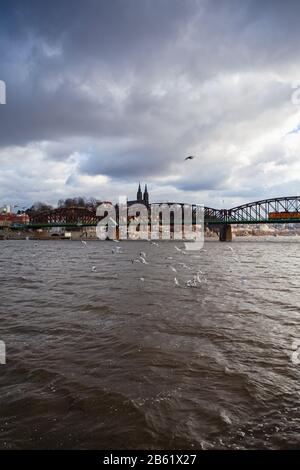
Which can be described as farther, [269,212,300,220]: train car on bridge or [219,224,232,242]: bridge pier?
[219,224,232,242]: bridge pier

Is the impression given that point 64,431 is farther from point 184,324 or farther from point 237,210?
point 237,210

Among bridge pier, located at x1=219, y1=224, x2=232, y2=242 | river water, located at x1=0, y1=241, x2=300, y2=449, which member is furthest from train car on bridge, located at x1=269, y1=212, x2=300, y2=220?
river water, located at x1=0, y1=241, x2=300, y2=449

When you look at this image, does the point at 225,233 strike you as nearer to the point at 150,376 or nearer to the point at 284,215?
the point at 284,215

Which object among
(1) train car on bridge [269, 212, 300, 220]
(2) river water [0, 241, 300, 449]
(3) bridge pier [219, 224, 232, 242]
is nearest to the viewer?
(2) river water [0, 241, 300, 449]

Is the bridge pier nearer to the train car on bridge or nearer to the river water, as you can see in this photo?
the train car on bridge

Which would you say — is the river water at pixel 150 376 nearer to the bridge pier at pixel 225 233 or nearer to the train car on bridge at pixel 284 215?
the train car on bridge at pixel 284 215

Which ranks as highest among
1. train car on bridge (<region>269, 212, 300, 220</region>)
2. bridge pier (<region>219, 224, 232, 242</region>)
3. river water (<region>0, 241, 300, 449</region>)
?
train car on bridge (<region>269, 212, 300, 220</region>)

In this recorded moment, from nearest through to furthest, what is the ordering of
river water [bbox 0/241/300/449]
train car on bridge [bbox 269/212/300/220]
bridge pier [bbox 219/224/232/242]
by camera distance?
river water [bbox 0/241/300/449] → train car on bridge [bbox 269/212/300/220] → bridge pier [bbox 219/224/232/242]

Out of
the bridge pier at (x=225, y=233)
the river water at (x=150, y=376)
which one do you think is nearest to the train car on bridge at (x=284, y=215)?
the bridge pier at (x=225, y=233)

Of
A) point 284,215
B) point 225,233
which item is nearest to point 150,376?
point 284,215

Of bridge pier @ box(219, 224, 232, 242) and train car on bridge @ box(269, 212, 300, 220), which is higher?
train car on bridge @ box(269, 212, 300, 220)

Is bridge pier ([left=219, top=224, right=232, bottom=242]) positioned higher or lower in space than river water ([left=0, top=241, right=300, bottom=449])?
higher

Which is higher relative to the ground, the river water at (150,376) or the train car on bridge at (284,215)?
the train car on bridge at (284,215)

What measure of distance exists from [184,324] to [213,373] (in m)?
3.56
